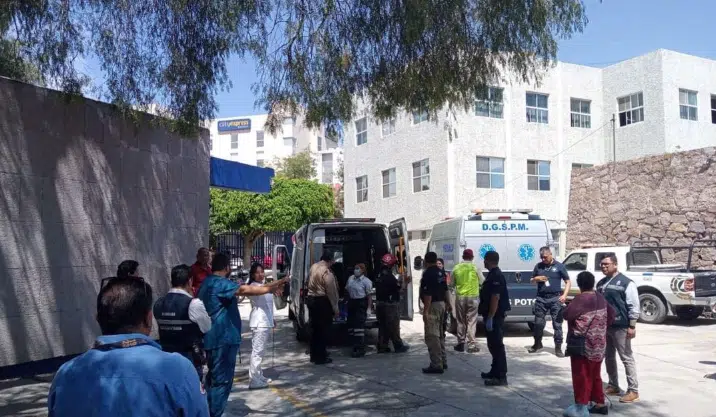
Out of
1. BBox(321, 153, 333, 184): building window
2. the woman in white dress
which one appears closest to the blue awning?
the woman in white dress

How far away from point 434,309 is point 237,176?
18.2ft

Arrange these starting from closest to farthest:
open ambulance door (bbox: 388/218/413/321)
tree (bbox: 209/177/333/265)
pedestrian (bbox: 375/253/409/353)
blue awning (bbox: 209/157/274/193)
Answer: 1. pedestrian (bbox: 375/253/409/353)
2. open ambulance door (bbox: 388/218/413/321)
3. blue awning (bbox: 209/157/274/193)
4. tree (bbox: 209/177/333/265)

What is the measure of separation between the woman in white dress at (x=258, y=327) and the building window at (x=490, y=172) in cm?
1718

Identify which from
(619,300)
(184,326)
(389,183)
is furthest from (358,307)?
(389,183)

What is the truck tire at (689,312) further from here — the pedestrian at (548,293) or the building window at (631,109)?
the building window at (631,109)

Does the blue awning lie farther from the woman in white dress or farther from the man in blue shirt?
the man in blue shirt

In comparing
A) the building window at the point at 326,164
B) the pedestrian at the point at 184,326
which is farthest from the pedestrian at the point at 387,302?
the building window at the point at 326,164

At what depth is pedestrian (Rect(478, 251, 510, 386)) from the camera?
796 cm

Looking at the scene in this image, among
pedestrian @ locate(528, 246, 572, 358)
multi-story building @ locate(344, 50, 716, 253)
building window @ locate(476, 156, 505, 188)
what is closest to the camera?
pedestrian @ locate(528, 246, 572, 358)

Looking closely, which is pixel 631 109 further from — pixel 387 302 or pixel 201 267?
pixel 201 267

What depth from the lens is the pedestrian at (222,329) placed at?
237 inches

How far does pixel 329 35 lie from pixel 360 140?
22.7 meters

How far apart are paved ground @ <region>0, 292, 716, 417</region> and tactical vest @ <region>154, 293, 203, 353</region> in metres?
1.78

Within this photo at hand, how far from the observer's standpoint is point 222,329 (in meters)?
6.15
